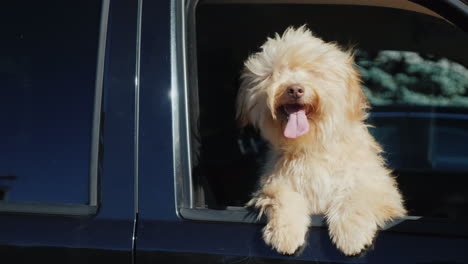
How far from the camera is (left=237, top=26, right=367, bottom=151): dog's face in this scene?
2316mm

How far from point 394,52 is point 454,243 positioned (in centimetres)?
189

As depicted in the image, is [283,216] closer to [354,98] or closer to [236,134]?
[354,98]

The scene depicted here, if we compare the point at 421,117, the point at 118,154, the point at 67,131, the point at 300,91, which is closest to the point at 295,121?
the point at 300,91

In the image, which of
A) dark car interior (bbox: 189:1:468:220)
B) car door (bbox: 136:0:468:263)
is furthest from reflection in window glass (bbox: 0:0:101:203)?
dark car interior (bbox: 189:1:468:220)

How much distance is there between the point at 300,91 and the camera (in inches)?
89.9

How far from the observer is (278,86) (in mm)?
2322

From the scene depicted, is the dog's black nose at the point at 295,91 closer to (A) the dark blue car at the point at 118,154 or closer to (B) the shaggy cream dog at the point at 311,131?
(B) the shaggy cream dog at the point at 311,131

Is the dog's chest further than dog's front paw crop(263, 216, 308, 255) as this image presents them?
Yes

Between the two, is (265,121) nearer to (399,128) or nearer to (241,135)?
(241,135)

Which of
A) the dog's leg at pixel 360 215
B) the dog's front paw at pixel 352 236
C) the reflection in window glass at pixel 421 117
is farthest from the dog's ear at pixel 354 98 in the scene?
the reflection in window glass at pixel 421 117

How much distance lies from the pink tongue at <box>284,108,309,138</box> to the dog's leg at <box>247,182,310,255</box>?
20 centimetres

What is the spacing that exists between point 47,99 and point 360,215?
1166mm

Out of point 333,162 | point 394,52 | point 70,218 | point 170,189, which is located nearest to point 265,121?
point 333,162

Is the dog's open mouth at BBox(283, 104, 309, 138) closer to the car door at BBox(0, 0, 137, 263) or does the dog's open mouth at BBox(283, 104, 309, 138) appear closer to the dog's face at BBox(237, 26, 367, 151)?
the dog's face at BBox(237, 26, 367, 151)
